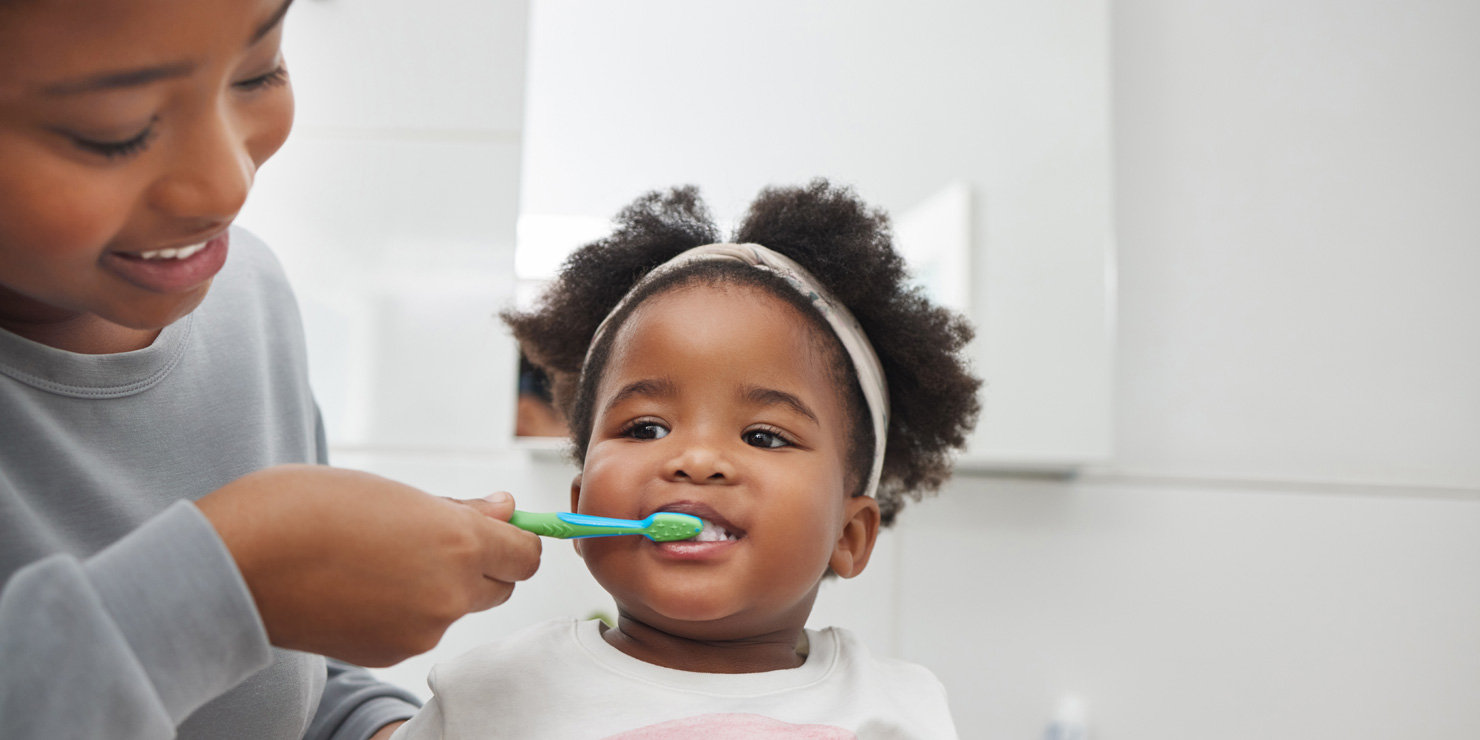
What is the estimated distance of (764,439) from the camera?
0.72 metres

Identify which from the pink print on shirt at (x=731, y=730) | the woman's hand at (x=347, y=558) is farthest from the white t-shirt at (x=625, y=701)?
the woman's hand at (x=347, y=558)

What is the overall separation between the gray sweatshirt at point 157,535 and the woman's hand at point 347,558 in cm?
2

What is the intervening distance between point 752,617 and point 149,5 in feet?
1.67

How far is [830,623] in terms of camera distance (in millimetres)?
1306

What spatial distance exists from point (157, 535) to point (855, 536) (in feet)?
1.82

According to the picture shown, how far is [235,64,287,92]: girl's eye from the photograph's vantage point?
0.44 metres

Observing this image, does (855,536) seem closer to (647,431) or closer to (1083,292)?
(647,431)

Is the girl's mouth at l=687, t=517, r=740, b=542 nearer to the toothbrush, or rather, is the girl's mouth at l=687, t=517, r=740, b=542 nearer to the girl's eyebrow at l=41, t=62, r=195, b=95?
the toothbrush

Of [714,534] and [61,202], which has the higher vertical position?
[61,202]

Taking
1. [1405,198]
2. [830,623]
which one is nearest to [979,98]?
[1405,198]

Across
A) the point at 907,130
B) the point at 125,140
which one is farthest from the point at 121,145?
the point at 907,130

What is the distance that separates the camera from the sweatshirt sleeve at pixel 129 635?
0.34m

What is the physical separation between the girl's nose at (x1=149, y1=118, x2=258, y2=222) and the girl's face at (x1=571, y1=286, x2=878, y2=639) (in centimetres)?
33

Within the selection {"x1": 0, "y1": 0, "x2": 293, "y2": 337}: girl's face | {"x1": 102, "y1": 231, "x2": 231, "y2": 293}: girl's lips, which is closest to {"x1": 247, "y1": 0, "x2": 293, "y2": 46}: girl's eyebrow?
{"x1": 0, "y1": 0, "x2": 293, "y2": 337}: girl's face
